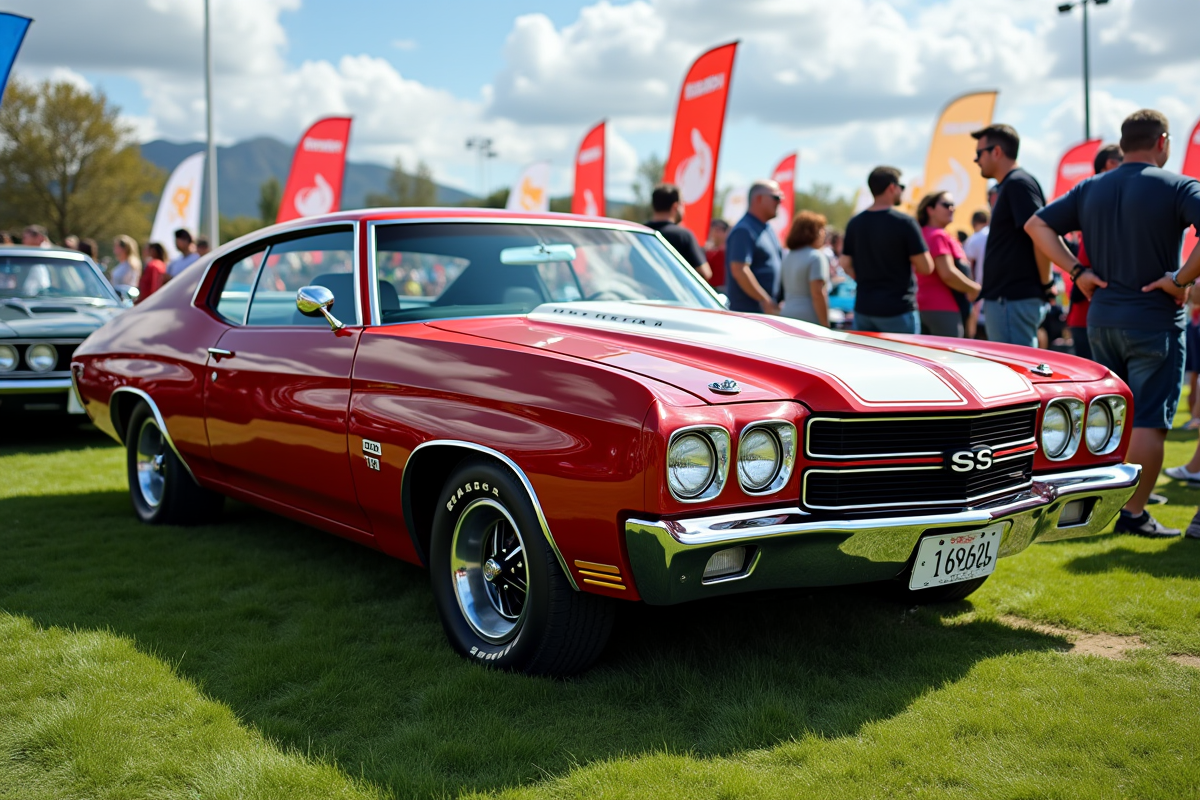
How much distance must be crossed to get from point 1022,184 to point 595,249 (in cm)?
260

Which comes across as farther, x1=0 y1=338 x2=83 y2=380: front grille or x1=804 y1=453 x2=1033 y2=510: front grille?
x1=0 y1=338 x2=83 y2=380: front grille

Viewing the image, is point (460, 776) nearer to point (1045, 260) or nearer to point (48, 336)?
point (1045, 260)

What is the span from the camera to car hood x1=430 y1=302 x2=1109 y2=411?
2.84 m

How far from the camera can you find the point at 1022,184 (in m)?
5.45

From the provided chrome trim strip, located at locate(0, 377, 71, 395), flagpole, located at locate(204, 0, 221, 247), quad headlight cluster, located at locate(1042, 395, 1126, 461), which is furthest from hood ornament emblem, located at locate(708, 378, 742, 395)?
flagpole, located at locate(204, 0, 221, 247)

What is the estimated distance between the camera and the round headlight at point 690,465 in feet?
8.45

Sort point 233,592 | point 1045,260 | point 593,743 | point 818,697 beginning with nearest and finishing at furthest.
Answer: point 593,743 → point 818,697 → point 233,592 → point 1045,260

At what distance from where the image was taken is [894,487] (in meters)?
2.90

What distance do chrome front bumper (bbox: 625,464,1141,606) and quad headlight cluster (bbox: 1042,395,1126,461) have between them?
32cm

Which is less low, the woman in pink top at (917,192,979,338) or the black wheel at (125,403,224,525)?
the woman in pink top at (917,192,979,338)

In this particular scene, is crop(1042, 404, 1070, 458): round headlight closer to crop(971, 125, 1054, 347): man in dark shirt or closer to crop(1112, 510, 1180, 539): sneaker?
crop(1112, 510, 1180, 539): sneaker

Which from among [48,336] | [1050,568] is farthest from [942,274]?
[48,336]

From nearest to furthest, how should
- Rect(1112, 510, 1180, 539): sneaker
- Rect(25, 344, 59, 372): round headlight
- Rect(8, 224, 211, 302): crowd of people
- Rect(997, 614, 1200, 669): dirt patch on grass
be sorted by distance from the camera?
Rect(997, 614, 1200, 669): dirt patch on grass → Rect(1112, 510, 1180, 539): sneaker → Rect(25, 344, 59, 372): round headlight → Rect(8, 224, 211, 302): crowd of people

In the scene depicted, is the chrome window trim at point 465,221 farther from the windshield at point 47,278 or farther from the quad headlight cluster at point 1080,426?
the windshield at point 47,278
